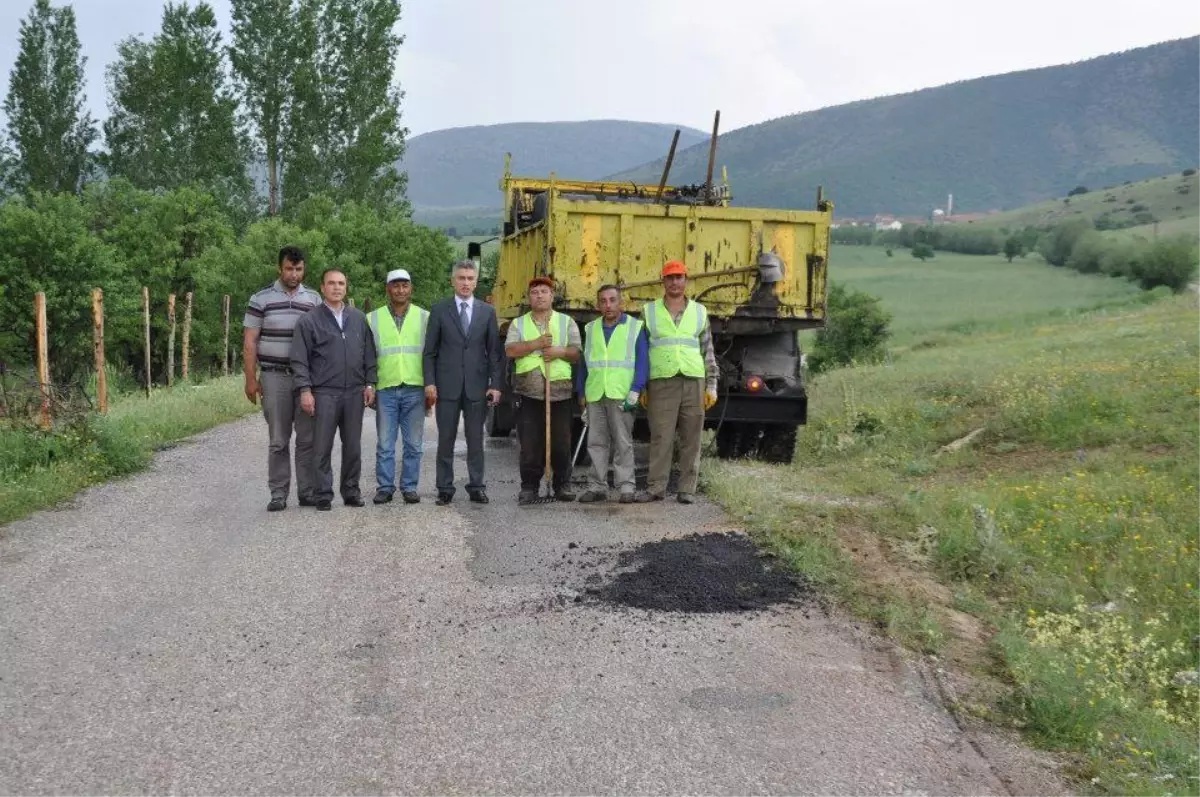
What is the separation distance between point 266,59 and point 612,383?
3207 centimetres

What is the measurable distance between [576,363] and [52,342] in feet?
81.4

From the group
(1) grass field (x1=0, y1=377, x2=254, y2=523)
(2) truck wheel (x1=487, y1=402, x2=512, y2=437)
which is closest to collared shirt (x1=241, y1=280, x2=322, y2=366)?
(1) grass field (x1=0, y1=377, x2=254, y2=523)

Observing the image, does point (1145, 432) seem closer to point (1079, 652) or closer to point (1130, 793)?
point (1079, 652)

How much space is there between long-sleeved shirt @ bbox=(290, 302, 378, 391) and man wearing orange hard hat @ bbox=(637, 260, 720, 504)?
7.47 ft

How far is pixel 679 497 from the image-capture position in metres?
9.38

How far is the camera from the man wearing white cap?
360 inches

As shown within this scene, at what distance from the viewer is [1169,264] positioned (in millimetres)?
59938

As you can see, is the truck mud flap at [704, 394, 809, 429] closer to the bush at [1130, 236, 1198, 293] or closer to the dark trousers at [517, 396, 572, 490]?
the dark trousers at [517, 396, 572, 490]

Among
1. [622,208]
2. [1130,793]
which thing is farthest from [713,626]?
[622,208]

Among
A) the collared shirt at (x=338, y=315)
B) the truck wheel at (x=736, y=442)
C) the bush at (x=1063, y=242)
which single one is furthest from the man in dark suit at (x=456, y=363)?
the bush at (x=1063, y=242)

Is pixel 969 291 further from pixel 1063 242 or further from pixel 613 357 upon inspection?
pixel 613 357

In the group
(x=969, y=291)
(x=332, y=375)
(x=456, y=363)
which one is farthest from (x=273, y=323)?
(x=969, y=291)

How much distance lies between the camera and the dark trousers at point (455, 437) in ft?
30.2

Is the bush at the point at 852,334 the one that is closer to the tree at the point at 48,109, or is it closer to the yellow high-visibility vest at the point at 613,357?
the tree at the point at 48,109
